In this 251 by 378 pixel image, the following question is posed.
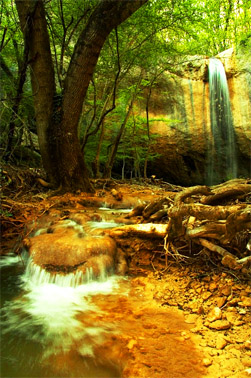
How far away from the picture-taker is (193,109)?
11438 millimetres

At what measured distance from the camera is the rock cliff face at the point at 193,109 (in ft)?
36.6

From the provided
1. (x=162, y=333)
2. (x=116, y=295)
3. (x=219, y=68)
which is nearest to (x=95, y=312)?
(x=116, y=295)

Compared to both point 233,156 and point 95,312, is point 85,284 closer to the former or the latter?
point 95,312

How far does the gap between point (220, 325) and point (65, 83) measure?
458cm

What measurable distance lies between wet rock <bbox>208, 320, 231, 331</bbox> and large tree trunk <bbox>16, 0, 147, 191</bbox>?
3.97 m

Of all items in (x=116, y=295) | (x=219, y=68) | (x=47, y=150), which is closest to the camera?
(x=116, y=295)

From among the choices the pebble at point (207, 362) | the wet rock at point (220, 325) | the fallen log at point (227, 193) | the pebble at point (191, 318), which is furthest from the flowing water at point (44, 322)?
the fallen log at point (227, 193)

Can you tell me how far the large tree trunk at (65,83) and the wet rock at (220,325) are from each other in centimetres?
397

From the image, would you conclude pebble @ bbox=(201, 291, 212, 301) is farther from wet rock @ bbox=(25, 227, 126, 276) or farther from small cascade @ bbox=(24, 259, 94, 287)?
small cascade @ bbox=(24, 259, 94, 287)

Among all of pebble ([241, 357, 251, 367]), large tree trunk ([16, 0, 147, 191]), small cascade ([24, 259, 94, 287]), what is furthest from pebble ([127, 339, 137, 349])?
large tree trunk ([16, 0, 147, 191])

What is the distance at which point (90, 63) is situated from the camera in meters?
4.44

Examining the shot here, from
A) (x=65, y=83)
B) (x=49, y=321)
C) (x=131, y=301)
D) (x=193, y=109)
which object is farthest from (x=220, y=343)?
(x=193, y=109)

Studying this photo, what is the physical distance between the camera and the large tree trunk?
4.17 metres

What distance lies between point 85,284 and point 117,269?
417 millimetres
